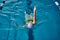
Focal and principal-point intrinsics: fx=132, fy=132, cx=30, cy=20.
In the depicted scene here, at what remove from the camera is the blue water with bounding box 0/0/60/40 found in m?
1.36

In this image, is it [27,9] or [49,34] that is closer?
[49,34]

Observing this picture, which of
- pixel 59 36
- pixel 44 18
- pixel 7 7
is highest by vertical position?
pixel 7 7

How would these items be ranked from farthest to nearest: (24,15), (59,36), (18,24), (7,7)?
1. (7,7)
2. (24,15)
3. (18,24)
4. (59,36)

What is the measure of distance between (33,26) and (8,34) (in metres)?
0.28

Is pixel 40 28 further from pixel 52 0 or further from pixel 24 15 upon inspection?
pixel 52 0

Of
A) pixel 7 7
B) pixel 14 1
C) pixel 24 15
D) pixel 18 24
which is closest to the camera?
pixel 18 24

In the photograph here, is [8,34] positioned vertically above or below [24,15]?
below

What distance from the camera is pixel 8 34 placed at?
1.36m

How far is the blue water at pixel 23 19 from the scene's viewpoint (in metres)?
1.36

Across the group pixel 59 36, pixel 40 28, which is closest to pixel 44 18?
pixel 40 28

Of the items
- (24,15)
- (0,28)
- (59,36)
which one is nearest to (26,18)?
(24,15)

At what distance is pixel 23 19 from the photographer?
1537 millimetres

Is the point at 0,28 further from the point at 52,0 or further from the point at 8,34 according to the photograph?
the point at 52,0

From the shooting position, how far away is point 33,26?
1.44 m
